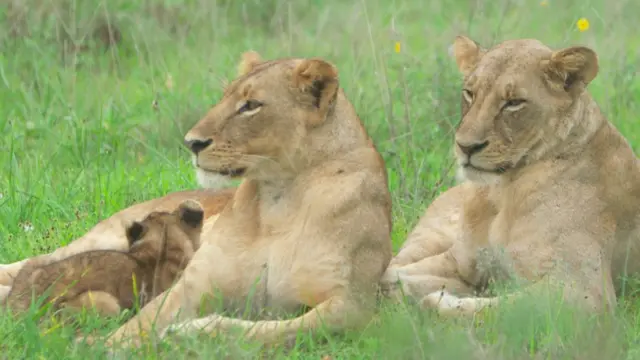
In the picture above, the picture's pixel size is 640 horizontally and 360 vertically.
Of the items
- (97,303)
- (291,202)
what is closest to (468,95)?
(291,202)

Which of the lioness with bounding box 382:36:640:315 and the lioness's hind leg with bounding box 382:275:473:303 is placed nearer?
the lioness with bounding box 382:36:640:315

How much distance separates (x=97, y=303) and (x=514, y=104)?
161cm

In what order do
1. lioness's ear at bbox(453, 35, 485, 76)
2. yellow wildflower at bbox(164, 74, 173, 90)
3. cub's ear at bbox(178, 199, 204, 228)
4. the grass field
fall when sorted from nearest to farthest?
A: the grass field
cub's ear at bbox(178, 199, 204, 228)
lioness's ear at bbox(453, 35, 485, 76)
yellow wildflower at bbox(164, 74, 173, 90)

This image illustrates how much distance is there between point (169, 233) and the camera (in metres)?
5.62

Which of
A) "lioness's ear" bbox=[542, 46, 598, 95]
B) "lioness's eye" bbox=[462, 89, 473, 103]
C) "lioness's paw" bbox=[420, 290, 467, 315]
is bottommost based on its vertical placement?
"lioness's paw" bbox=[420, 290, 467, 315]


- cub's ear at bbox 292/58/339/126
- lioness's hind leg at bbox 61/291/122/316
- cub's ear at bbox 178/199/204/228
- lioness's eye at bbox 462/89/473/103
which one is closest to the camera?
lioness's hind leg at bbox 61/291/122/316

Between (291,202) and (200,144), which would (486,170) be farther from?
(200,144)

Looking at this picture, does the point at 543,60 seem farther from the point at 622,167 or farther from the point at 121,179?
the point at 121,179

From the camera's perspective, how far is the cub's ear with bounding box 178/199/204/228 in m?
5.64

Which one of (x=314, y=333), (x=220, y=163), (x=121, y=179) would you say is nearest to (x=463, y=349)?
(x=314, y=333)

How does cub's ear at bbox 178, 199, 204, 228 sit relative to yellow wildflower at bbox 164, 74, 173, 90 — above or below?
above

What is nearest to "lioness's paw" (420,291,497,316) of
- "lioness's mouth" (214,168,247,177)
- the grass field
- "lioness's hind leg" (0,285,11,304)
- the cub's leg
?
the grass field

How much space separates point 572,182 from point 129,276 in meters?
1.62

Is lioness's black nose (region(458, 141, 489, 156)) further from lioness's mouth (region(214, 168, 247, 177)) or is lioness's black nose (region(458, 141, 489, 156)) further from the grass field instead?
lioness's mouth (region(214, 168, 247, 177))
